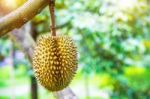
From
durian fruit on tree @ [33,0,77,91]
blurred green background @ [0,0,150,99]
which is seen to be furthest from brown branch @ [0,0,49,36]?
blurred green background @ [0,0,150,99]

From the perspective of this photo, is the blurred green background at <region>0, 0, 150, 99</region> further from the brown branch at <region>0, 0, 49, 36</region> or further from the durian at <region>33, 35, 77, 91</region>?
the brown branch at <region>0, 0, 49, 36</region>

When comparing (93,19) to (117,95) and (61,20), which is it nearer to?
(61,20)

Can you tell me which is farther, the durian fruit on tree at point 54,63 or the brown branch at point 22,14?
the durian fruit on tree at point 54,63

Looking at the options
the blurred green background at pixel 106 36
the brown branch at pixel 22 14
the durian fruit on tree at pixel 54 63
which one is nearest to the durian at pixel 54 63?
the durian fruit on tree at pixel 54 63

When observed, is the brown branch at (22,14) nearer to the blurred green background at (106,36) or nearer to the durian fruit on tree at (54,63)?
the durian fruit on tree at (54,63)

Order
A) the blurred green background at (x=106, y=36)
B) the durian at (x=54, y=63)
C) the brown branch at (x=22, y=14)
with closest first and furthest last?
the brown branch at (x=22, y=14), the durian at (x=54, y=63), the blurred green background at (x=106, y=36)

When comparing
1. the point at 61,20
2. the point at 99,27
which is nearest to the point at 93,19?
the point at 99,27

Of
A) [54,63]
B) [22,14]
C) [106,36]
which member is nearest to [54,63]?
[54,63]
